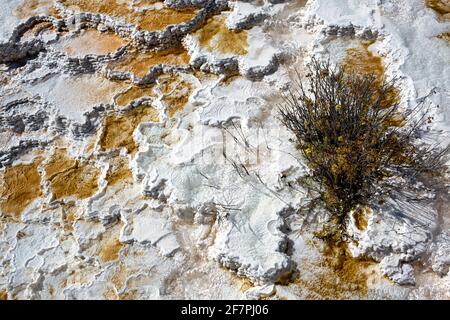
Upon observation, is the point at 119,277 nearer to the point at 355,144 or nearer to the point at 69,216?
the point at 69,216

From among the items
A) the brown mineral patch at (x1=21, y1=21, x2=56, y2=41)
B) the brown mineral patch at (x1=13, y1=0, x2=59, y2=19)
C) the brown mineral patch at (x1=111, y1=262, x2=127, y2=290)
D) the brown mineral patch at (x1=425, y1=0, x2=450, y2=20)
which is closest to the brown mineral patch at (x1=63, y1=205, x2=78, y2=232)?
the brown mineral patch at (x1=111, y1=262, x2=127, y2=290)

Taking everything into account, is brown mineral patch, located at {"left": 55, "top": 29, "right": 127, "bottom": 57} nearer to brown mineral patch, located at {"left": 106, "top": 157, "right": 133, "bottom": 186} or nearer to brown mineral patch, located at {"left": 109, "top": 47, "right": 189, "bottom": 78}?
brown mineral patch, located at {"left": 109, "top": 47, "right": 189, "bottom": 78}

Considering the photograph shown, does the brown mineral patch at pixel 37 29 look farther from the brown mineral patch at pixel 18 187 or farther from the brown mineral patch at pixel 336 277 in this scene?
the brown mineral patch at pixel 336 277

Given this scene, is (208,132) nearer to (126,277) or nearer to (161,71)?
(161,71)

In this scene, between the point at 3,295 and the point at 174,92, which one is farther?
the point at 174,92

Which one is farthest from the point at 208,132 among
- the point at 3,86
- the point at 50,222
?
the point at 3,86

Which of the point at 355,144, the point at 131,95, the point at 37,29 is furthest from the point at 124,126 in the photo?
the point at 355,144
